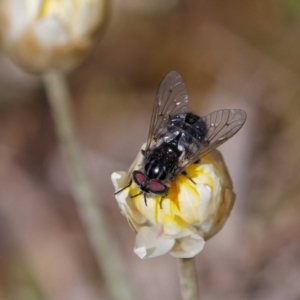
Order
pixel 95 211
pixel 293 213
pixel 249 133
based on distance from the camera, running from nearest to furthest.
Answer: pixel 95 211, pixel 293 213, pixel 249 133

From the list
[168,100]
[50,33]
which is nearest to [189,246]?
[168,100]

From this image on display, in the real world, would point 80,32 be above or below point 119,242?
above

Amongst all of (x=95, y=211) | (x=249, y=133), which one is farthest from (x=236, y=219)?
(x=95, y=211)

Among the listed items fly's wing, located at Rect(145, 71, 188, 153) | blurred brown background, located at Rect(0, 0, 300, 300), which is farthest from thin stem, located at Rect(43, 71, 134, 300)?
fly's wing, located at Rect(145, 71, 188, 153)

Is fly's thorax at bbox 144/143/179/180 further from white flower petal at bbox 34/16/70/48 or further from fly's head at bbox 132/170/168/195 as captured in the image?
white flower petal at bbox 34/16/70/48

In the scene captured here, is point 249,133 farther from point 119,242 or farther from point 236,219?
point 119,242

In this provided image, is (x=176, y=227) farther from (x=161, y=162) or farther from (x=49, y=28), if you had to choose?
(x=49, y=28)
